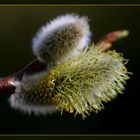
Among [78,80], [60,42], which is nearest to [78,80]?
[78,80]

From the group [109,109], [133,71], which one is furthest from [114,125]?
[133,71]

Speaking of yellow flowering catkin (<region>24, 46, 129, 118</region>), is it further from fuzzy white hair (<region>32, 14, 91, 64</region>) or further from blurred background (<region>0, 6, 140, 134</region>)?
blurred background (<region>0, 6, 140, 134</region>)

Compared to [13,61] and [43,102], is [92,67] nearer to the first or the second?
[43,102]

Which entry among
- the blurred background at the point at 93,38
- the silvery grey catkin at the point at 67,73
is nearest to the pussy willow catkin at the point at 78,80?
the silvery grey catkin at the point at 67,73

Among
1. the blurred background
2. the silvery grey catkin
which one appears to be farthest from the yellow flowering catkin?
the blurred background

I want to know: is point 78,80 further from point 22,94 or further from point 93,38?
point 93,38

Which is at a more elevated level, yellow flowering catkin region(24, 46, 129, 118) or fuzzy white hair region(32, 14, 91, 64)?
fuzzy white hair region(32, 14, 91, 64)

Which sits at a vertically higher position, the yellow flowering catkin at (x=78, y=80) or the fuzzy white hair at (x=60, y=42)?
the fuzzy white hair at (x=60, y=42)

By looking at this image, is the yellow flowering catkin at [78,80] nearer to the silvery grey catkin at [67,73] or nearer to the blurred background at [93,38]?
the silvery grey catkin at [67,73]
